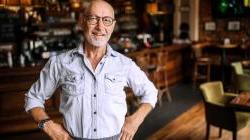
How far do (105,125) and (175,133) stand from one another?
3.55 metres

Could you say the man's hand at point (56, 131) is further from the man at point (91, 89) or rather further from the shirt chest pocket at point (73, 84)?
the shirt chest pocket at point (73, 84)

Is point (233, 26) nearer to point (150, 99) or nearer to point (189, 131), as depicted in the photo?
point (189, 131)

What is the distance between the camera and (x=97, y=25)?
1.78 meters

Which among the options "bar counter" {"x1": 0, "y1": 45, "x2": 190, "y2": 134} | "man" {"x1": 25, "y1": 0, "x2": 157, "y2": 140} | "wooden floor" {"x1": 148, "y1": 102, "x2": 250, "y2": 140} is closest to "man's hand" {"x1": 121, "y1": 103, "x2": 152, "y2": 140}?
"man" {"x1": 25, "y1": 0, "x2": 157, "y2": 140}

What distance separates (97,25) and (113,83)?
0.30 meters

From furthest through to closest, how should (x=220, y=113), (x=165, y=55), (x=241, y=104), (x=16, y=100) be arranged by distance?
(x=165, y=55), (x=16, y=100), (x=220, y=113), (x=241, y=104)

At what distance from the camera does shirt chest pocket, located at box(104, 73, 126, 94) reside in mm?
1799

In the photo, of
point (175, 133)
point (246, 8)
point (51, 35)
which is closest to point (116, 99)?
point (175, 133)

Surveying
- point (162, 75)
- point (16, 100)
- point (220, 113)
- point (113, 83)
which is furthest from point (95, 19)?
point (162, 75)

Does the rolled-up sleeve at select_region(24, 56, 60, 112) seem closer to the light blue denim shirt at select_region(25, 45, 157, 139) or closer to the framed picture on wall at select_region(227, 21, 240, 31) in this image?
the light blue denim shirt at select_region(25, 45, 157, 139)

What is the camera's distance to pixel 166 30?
9.70 meters

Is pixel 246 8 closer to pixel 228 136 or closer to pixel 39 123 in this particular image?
pixel 228 136

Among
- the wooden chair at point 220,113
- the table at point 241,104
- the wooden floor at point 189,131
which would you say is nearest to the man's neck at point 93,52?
the table at point 241,104

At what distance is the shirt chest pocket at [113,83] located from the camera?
70.8 inches
